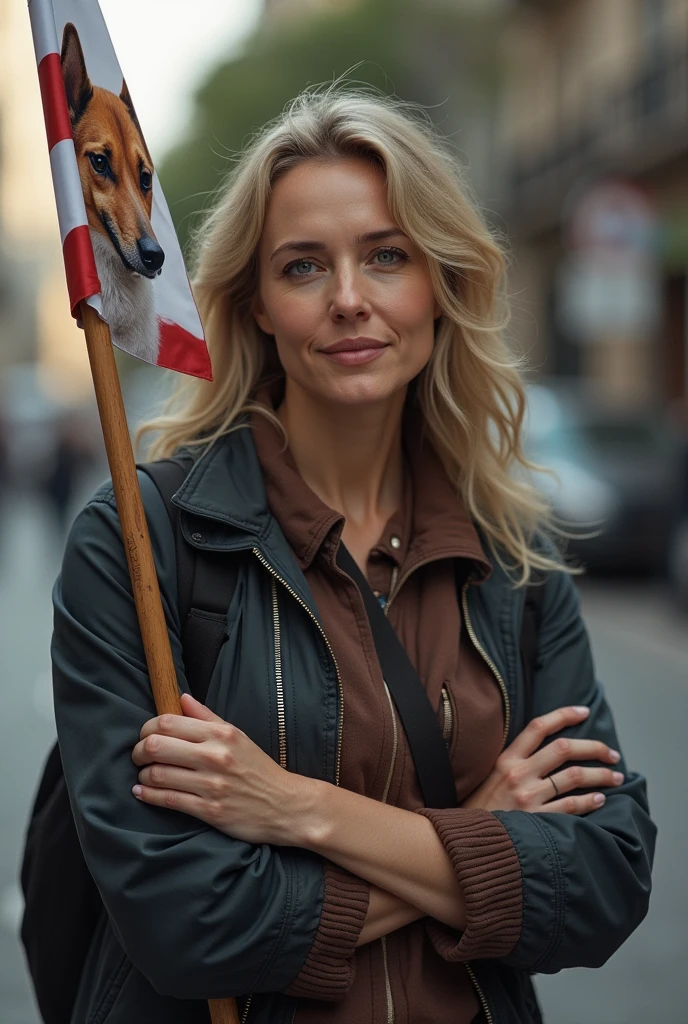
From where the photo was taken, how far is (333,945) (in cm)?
218

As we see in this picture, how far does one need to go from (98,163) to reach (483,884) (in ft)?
4.17

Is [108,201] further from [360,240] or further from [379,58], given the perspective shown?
[379,58]

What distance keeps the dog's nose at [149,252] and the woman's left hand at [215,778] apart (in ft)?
2.29

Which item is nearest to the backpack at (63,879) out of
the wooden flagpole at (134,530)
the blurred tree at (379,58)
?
the wooden flagpole at (134,530)

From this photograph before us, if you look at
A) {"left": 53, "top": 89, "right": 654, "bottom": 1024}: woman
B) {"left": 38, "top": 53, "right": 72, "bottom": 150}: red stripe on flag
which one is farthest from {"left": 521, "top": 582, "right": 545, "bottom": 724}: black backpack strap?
{"left": 38, "top": 53, "right": 72, "bottom": 150}: red stripe on flag

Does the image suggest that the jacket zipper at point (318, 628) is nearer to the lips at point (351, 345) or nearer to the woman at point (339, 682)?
the woman at point (339, 682)

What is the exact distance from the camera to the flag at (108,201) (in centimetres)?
222

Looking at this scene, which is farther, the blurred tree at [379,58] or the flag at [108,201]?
the blurred tree at [379,58]

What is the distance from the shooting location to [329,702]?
7.45 feet

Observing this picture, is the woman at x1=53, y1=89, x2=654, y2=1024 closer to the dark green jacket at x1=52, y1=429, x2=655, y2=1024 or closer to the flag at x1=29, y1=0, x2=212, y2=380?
the dark green jacket at x1=52, y1=429, x2=655, y2=1024

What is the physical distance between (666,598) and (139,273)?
1144 centimetres

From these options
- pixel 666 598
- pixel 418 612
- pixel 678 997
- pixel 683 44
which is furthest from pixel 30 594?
pixel 683 44

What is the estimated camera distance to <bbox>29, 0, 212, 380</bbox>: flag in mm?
2219

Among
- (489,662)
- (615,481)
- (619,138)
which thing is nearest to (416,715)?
(489,662)
